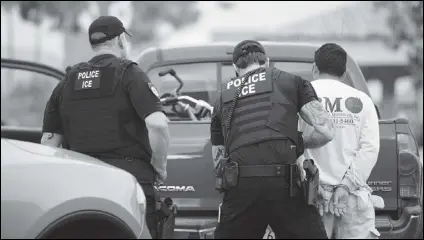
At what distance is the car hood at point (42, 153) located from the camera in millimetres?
4809

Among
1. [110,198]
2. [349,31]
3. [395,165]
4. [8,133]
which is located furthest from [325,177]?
[349,31]

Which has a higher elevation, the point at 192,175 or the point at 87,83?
the point at 87,83

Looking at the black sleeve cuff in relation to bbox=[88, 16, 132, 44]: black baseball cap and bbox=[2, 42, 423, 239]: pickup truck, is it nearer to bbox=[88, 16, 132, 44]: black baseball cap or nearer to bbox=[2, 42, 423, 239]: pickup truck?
bbox=[2, 42, 423, 239]: pickup truck

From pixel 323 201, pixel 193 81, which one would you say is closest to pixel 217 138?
pixel 323 201

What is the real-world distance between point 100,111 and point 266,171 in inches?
38.0

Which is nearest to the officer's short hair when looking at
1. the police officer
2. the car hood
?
the police officer

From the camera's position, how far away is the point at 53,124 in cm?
574

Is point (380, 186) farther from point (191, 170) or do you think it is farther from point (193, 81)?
point (193, 81)

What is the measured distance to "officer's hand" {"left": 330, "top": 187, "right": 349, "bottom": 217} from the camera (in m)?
5.83

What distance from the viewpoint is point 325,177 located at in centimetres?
586

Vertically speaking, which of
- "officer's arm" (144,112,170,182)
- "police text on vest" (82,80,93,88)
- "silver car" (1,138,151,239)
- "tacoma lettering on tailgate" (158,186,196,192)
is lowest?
"silver car" (1,138,151,239)

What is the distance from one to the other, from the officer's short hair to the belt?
0.61 metres

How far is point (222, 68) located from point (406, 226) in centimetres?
185

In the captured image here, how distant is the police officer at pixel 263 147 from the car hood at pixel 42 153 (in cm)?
77
